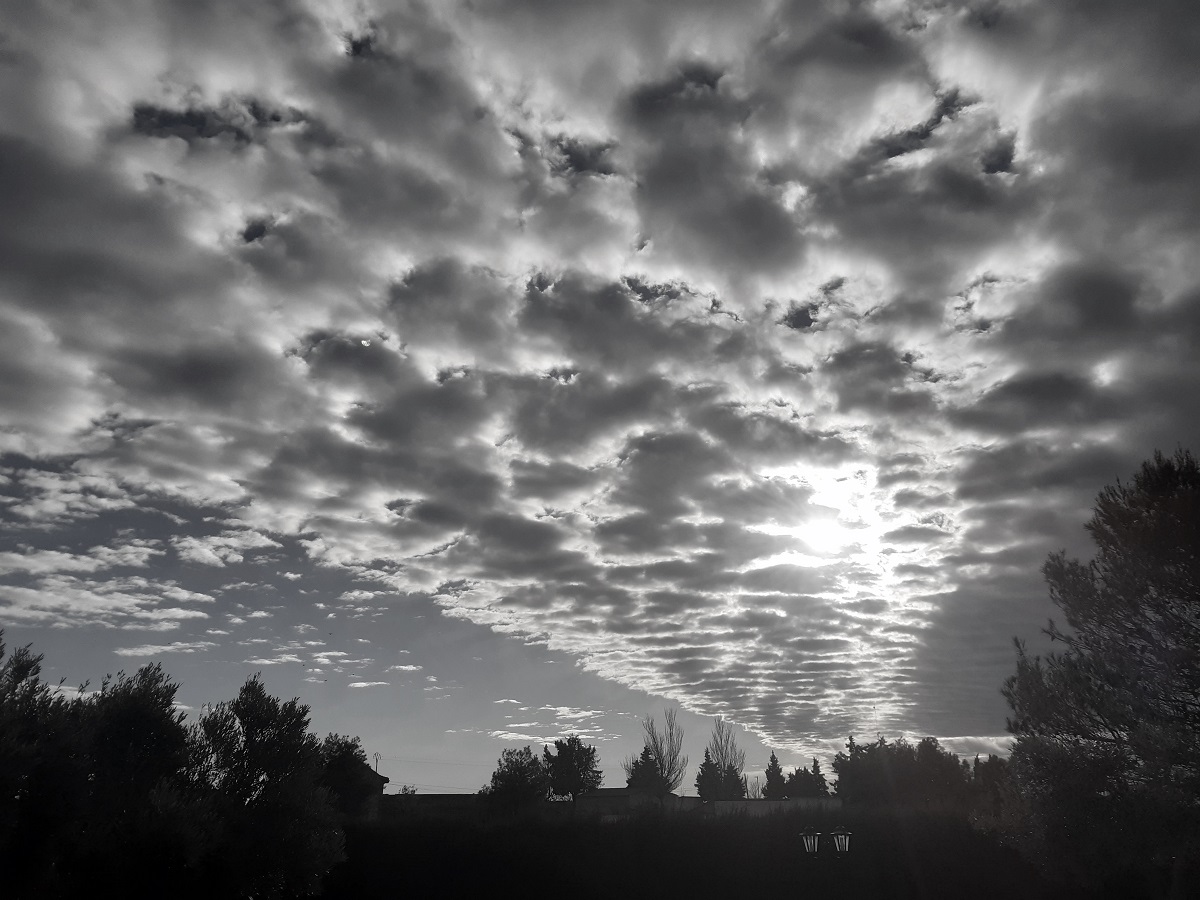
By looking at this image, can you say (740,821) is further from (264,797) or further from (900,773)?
(900,773)

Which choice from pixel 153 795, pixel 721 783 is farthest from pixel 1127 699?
pixel 721 783

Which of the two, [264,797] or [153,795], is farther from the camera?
[264,797]

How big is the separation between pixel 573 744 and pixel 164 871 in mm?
55720

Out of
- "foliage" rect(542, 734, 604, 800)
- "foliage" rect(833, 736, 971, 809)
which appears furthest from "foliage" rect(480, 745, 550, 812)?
"foliage" rect(833, 736, 971, 809)

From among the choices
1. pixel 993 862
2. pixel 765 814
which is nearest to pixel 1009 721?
pixel 993 862

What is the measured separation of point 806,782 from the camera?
117438mm

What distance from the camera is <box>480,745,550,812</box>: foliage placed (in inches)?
2384

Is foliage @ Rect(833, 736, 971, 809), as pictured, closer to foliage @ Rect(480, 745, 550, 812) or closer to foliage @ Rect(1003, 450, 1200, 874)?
foliage @ Rect(480, 745, 550, 812)

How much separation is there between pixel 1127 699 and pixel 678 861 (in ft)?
86.5

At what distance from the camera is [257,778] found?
31.5 meters

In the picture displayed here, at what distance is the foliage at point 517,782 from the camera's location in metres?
60.6

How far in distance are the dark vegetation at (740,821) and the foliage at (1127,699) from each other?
0.05 metres

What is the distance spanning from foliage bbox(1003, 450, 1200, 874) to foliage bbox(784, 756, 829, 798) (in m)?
98.0

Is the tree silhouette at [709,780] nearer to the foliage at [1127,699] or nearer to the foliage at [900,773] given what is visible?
the foliage at [900,773]
